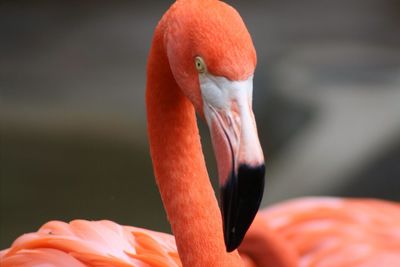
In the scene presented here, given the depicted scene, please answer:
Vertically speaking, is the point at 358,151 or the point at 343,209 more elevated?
the point at 343,209

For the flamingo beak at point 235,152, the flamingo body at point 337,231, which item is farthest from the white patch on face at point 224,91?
the flamingo body at point 337,231

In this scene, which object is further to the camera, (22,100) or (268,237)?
(22,100)

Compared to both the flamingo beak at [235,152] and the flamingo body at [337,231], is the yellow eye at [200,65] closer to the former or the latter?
the flamingo beak at [235,152]

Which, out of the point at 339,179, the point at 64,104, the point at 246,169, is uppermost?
the point at 246,169

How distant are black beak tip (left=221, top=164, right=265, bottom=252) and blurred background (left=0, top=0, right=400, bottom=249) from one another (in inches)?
90.9

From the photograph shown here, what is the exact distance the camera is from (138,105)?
4.89m

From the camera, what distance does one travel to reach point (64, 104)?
16.2 ft

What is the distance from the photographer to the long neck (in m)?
2.01

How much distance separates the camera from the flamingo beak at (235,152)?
5.57ft

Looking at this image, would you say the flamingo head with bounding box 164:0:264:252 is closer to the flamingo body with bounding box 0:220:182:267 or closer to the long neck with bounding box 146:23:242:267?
the long neck with bounding box 146:23:242:267

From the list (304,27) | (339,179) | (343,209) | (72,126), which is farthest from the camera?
(304,27)

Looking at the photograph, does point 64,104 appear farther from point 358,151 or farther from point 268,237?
point 268,237

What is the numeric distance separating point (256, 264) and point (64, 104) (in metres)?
2.65

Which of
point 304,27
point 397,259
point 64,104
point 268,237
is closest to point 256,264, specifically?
point 268,237
